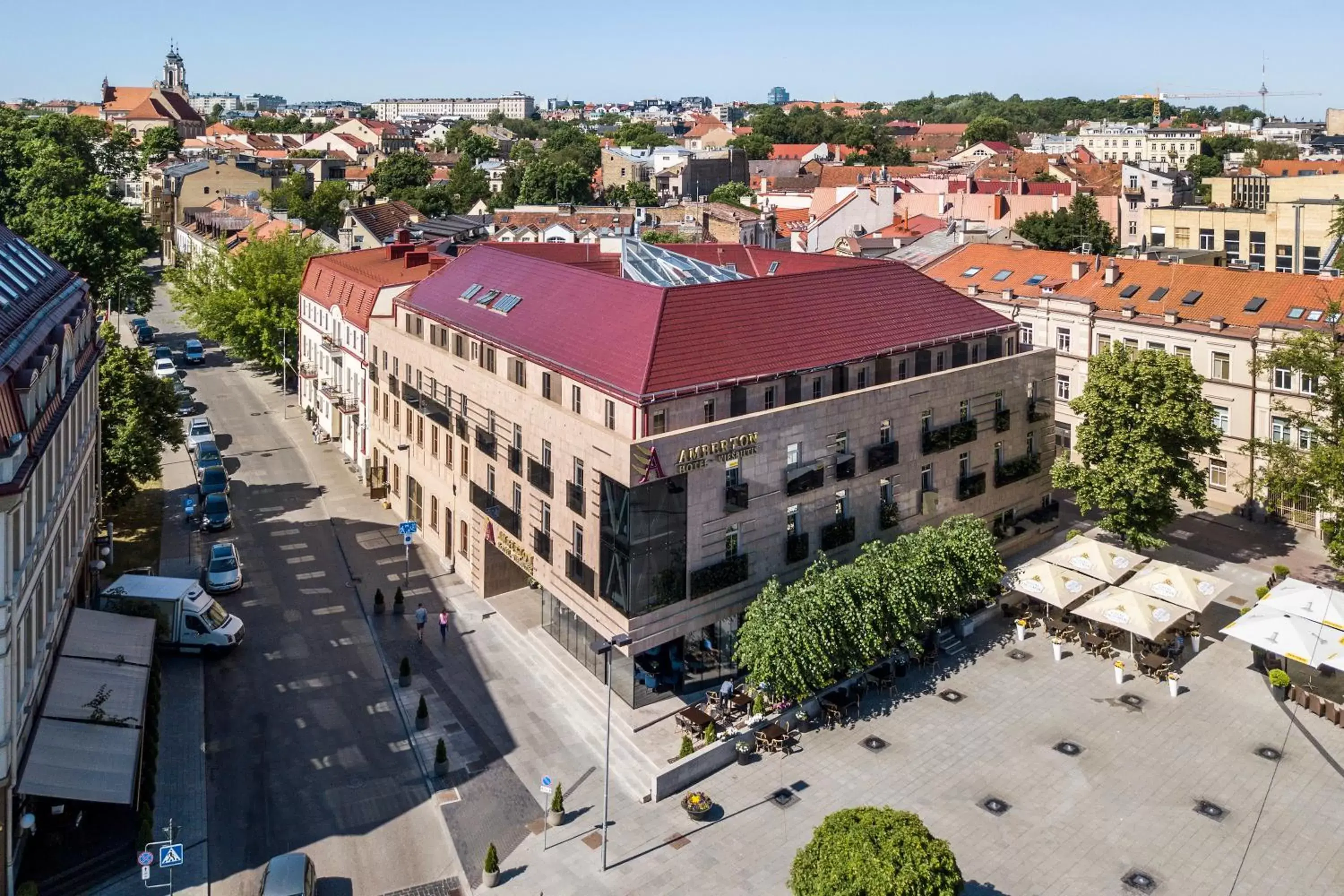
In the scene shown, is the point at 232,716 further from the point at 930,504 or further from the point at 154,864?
the point at 930,504

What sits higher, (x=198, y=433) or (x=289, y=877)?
(x=198, y=433)

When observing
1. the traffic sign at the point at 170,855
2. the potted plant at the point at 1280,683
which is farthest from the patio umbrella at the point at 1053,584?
the traffic sign at the point at 170,855

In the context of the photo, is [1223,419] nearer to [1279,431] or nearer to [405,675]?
[1279,431]

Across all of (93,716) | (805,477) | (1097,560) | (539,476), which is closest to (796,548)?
(805,477)

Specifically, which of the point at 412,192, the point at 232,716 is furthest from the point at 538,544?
the point at 412,192

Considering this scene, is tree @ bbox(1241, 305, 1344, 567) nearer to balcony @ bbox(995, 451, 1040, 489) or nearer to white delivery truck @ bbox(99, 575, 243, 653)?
balcony @ bbox(995, 451, 1040, 489)

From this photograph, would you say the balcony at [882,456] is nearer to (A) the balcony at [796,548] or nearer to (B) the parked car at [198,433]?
(A) the balcony at [796,548]

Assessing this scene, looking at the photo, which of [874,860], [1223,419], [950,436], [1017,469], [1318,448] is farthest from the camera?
[1223,419]
